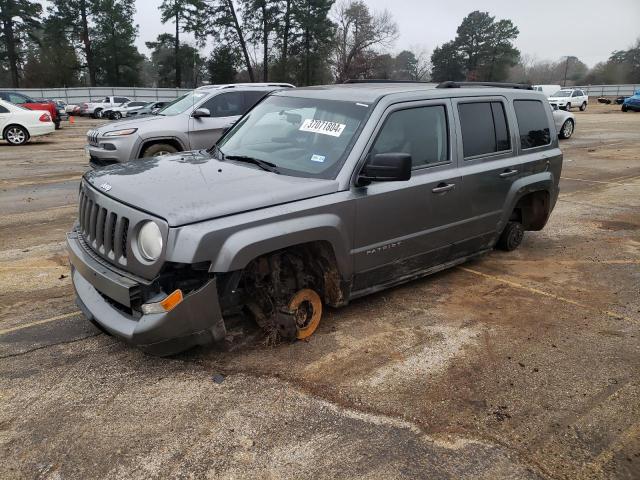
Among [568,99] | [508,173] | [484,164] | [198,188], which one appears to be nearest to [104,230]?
[198,188]

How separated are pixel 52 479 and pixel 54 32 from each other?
2556 inches

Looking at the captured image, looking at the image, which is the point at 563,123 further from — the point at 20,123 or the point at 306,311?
the point at 20,123

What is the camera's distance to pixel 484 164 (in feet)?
16.1

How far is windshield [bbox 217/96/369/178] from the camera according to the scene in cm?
395

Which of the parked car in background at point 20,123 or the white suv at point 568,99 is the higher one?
the white suv at point 568,99

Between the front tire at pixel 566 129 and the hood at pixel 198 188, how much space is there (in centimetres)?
1792

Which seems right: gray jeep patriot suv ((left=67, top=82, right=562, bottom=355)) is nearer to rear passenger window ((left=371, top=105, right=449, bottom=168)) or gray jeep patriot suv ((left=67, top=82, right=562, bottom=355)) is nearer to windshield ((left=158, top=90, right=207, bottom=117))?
rear passenger window ((left=371, top=105, right=449, bottom=168))

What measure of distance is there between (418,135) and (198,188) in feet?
6.28

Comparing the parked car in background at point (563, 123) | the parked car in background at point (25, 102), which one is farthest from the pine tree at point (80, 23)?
the parked car in background at point (563, 123)

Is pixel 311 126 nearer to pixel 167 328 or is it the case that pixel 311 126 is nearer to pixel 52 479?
pixel 167 328

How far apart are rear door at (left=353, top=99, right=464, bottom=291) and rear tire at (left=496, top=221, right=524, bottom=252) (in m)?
1.38

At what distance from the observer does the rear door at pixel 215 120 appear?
9570 millimetres

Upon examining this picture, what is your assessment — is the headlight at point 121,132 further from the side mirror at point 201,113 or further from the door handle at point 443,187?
the door handle at point 443,187

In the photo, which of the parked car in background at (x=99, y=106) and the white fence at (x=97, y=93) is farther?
the white fence at (x=97, y=93)
